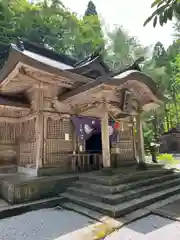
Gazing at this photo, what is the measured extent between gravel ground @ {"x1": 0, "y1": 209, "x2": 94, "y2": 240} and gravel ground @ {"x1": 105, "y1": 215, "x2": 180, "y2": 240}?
2.24ft

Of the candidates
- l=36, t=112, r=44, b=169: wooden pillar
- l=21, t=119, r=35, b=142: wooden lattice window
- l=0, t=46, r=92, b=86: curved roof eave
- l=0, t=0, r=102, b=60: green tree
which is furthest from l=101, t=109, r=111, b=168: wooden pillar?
l=0, t=0, r=102, b=60: green tree

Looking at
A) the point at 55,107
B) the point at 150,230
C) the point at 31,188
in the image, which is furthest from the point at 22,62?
the point at 150,230

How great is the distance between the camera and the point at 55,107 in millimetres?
6539

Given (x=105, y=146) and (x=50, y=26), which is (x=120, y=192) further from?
(x=50, y=26)

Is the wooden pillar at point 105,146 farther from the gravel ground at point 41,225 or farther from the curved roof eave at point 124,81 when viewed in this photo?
the gravel ground at point 41,225

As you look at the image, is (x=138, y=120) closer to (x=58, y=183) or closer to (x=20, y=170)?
(x=58, y=183)

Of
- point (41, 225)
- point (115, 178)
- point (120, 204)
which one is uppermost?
point (115, 178)

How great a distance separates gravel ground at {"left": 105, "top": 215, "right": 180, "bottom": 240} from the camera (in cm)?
287

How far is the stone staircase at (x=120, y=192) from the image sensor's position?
3.95 meters

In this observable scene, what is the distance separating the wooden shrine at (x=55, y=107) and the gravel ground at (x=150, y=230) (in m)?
2.35

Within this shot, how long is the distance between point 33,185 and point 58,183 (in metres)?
0.72

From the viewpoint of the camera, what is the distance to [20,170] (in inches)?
268

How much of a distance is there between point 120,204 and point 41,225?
165 cm

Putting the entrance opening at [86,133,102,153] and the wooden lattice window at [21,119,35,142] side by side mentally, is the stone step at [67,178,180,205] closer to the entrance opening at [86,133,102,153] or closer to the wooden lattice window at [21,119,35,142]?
the wooden lattice window at [21,119,35,142]
